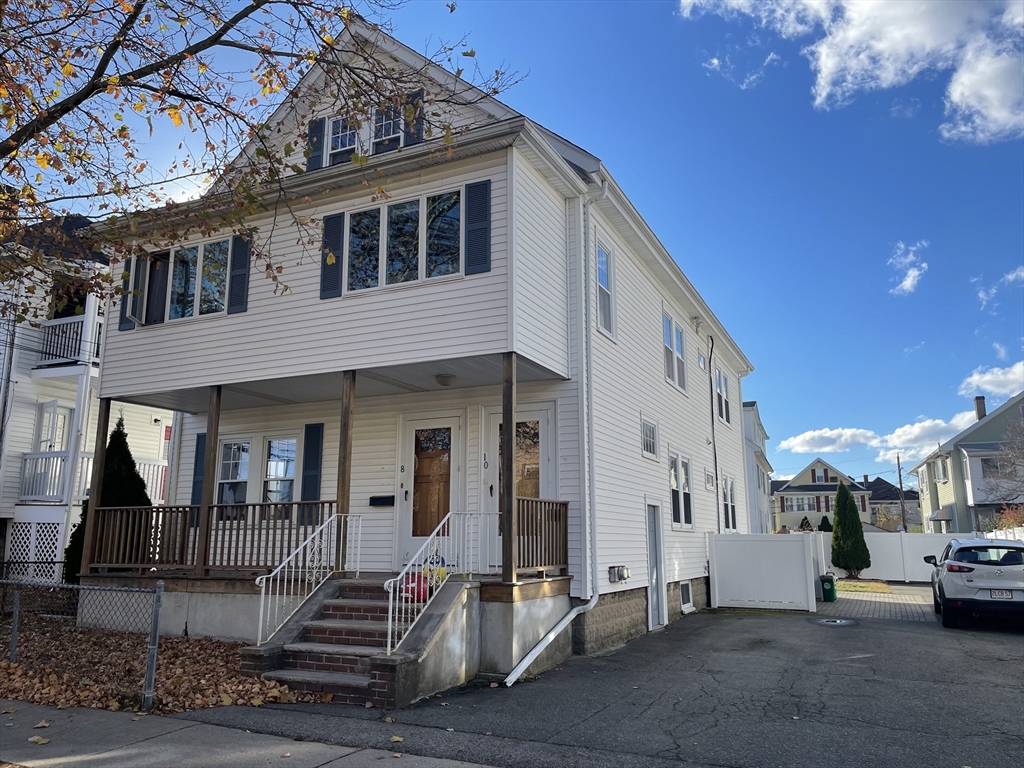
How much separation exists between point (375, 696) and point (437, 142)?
6.89 m

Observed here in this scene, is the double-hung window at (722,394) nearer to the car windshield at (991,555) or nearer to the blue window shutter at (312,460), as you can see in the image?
the car windshield at (991,555)

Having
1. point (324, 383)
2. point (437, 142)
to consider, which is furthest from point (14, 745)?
point (437, 142)

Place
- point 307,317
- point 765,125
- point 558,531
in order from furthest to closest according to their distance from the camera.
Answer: point 765,125, point 307,317, point 558,531

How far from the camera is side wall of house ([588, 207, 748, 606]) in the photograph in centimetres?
1151

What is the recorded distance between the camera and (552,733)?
6.53 meters

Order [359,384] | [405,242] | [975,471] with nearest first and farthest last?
[405,242], [359,384], [975,471]

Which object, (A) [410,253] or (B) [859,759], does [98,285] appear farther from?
(B) [859,759]

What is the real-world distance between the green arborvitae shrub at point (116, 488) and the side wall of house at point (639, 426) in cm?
824

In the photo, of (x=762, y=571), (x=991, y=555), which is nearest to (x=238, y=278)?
(x=762, y=571)

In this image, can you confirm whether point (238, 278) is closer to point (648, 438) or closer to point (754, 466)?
point (648, 438)

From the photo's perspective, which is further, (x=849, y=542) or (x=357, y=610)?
(x=849, y=542)

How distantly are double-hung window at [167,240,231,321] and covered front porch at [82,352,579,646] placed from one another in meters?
1.37

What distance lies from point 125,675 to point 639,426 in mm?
8655

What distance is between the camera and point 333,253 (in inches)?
434
